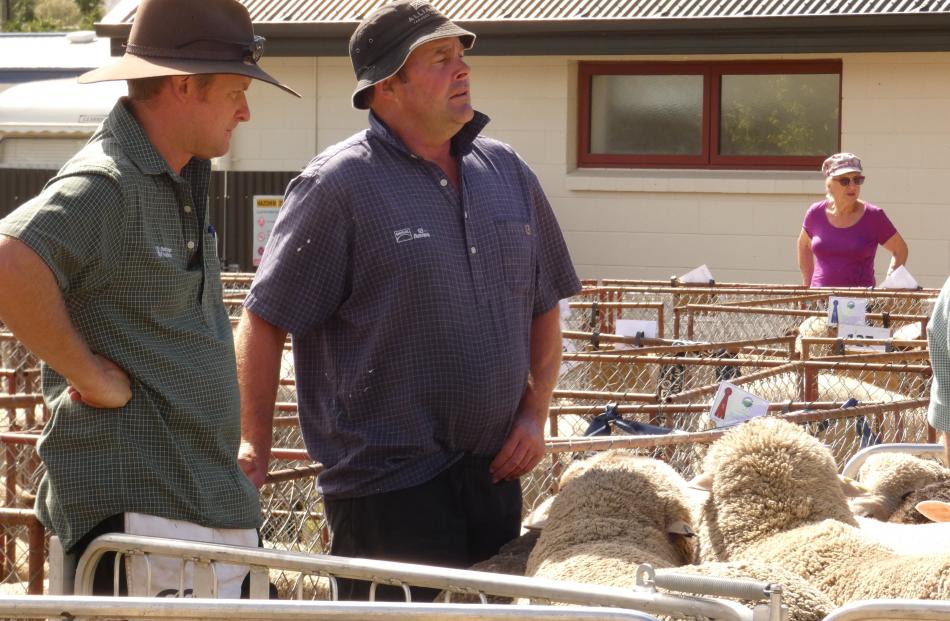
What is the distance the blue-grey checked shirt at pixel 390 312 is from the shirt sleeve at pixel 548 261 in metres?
0.27

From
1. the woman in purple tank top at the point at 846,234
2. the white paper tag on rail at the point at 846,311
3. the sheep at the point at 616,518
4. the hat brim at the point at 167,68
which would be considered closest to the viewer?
the hat brim at the point at 167,68

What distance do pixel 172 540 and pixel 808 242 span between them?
314 inches

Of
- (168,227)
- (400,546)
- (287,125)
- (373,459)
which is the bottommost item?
(400,546)

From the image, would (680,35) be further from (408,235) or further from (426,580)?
(426,580)

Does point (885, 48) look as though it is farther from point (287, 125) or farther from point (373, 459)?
point (373, 459)

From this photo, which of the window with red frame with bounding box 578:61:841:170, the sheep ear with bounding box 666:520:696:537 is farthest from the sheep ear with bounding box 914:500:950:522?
the window with red frame with bounding box 578:61:841:170

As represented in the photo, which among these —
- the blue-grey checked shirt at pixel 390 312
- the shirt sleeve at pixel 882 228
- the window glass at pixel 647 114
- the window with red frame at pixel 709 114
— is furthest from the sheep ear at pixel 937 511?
the window glass at pixel 647 114

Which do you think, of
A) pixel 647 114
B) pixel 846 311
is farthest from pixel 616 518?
pixel 647 114

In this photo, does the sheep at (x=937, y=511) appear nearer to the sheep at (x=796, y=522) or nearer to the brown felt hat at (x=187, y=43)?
the sheep at (x=796, y=522)

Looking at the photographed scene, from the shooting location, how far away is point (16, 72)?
1986 centimetres

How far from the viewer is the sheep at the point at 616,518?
2.85 m

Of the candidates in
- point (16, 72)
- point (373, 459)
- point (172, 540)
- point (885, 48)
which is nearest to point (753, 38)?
point (885, 48)

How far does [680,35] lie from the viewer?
491 inches

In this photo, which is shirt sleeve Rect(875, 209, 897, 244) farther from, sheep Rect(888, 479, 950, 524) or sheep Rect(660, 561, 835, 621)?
sheep Rect(660, 561, 835, 621)
